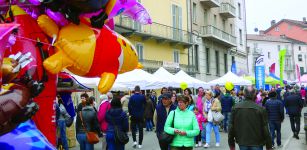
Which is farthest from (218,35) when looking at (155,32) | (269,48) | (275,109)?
(269,48)

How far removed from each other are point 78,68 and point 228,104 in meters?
12.5

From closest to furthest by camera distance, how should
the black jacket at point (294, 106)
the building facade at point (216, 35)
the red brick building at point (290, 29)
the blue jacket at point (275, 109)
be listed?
1. the blue jacket at point (275, 109)
2. the black jacket at point (294, 106)
3. the building facade at point (216, 35)
4. the red brick building at point (290, 29)

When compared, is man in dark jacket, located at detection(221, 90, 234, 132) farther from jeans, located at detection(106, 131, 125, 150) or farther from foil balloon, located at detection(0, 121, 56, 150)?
foil balloon, located at detection(0, 121, 56, 150)

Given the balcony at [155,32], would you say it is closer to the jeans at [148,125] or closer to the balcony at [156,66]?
the balcony at [156,66]

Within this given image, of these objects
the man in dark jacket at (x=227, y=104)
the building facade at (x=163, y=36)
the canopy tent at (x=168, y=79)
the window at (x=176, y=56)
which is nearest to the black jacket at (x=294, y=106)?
the man in dark jacket at (x=227, y=104)

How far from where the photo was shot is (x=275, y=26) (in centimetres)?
8988

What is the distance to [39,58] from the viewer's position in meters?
3.41

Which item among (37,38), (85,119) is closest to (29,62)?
(37,38)

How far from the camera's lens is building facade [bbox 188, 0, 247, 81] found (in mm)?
32656

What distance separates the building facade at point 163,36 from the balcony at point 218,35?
2.84m

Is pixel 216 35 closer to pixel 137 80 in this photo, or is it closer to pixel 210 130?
pixel 137 80

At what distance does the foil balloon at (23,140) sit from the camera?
9.47ft

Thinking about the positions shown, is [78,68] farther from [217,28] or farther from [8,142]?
[217,28]

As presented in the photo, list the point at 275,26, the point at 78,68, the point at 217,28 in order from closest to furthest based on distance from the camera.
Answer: the point at 78,68 → the point at 217,28 → the point at 275,26
